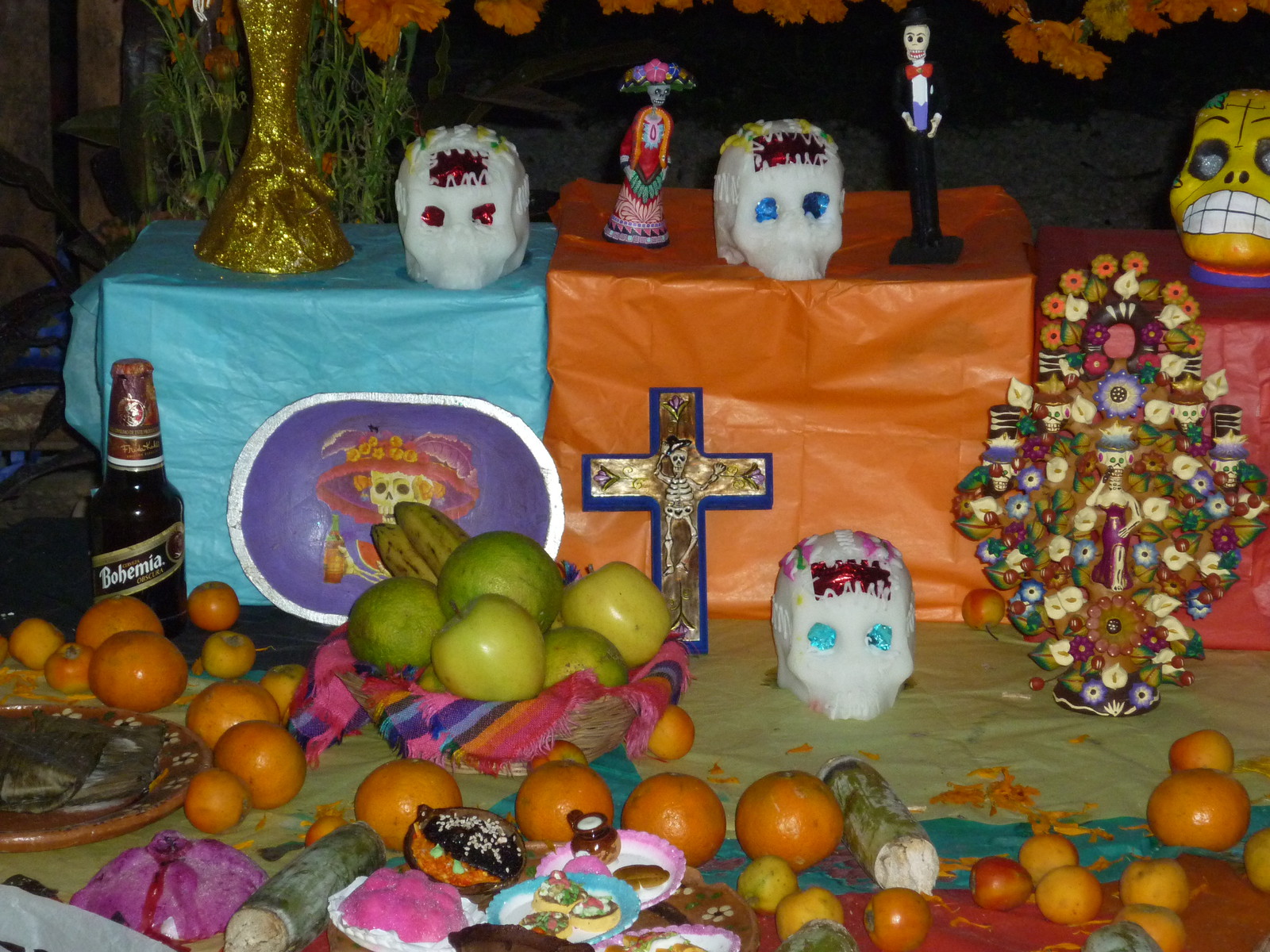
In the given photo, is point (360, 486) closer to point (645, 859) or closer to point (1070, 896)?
point (645, 859)

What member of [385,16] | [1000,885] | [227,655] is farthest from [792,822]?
[385,16]

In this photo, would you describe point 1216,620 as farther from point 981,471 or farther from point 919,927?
point 919,927

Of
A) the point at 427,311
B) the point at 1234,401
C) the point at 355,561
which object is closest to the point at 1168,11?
the point at 1234,401

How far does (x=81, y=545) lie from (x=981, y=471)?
5.24 feet

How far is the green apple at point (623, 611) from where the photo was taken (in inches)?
79.5

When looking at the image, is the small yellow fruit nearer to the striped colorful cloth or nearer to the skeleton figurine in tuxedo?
the striped colorful cloth

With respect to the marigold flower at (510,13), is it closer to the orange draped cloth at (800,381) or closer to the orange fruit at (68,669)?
the orange draped cloth at (800,381)

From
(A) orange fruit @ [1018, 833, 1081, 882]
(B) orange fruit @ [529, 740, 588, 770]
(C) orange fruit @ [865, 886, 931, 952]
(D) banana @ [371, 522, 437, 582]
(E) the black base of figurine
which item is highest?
(E) the black base of figurine

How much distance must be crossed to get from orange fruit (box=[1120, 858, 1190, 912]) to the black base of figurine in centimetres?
108

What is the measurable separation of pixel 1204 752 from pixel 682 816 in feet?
2.27

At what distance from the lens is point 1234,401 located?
2.22 metres

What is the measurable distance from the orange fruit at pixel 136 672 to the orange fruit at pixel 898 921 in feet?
3.40

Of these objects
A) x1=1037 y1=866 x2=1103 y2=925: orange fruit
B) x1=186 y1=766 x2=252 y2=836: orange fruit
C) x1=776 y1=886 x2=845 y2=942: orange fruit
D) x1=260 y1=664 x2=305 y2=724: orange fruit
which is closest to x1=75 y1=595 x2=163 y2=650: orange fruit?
x1=260 y1=664 x2=305 y2=724: orange fruit

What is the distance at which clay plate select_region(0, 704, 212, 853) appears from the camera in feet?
5.53
